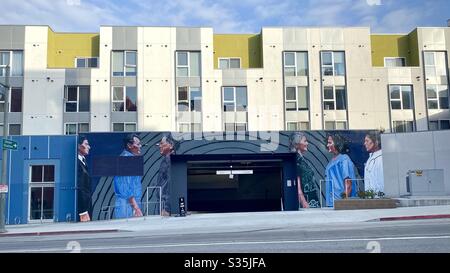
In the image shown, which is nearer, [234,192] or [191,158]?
[191,158]

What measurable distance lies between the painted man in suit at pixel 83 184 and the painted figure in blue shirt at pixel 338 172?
14917 millimetres

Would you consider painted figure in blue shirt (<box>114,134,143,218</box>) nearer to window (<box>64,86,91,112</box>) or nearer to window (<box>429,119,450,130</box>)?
window (<box>64,86,91,112</box>)

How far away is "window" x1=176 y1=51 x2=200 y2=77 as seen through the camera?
36.4 m

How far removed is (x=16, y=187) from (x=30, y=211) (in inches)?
68.1

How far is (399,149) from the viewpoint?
3012cm

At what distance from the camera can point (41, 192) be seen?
3011cm

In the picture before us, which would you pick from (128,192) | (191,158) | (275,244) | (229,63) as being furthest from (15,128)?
(275,244)

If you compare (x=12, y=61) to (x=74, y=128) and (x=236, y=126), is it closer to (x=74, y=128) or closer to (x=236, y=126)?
(x=74, y=128)

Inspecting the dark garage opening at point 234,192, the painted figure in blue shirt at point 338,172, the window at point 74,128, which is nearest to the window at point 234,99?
the dark garage opening at point 234,192

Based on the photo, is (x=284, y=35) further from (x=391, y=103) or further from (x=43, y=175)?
(x=43, y=175)

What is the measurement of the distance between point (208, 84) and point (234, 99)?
89.4 inches

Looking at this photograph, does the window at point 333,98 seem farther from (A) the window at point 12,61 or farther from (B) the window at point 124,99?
(A) the window at point 12,61

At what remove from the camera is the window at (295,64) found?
121 feet
